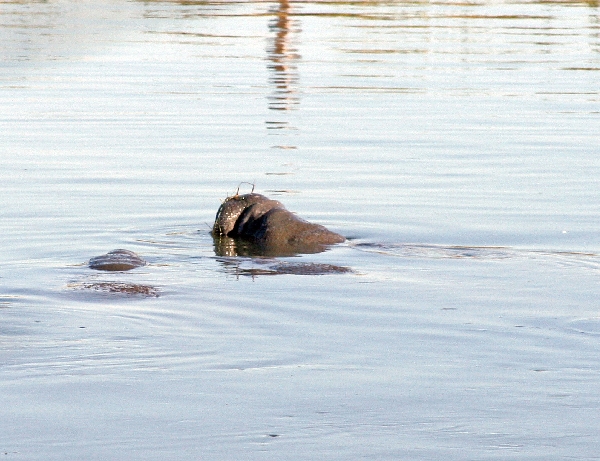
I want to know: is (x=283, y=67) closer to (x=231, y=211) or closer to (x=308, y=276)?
(x=231, y=211)

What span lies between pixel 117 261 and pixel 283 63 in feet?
52.3

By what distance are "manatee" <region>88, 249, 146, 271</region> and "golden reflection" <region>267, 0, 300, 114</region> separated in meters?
7.50

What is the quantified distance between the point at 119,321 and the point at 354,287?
171cm

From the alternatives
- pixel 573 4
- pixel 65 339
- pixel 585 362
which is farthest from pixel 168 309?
pixel 573 4

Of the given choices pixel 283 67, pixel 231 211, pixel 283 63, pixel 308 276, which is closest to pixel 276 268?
pixel 308 276

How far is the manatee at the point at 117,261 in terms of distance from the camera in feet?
26.9

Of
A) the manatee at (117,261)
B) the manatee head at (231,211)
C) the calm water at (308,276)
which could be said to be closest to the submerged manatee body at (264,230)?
the manatee head at (231,211)

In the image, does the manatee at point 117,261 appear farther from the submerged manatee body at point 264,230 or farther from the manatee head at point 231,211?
the manatee head at point 231,211

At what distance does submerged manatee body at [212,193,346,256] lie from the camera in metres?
9.16

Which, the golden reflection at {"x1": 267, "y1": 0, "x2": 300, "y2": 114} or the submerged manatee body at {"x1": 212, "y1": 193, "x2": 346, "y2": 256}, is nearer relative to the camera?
the submerged manatee body at {"x1": 212, "y1": 193, "x2": 346, "y2": 256}

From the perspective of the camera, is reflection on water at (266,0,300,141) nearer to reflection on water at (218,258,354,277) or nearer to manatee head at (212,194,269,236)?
manatee head at (212,194,269,236)

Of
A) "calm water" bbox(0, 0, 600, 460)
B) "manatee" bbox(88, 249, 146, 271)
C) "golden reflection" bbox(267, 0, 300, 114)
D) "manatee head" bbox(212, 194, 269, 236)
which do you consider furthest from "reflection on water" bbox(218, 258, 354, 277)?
"golden reflection" bbox(267, 0, 300, 114)

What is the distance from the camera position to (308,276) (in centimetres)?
805

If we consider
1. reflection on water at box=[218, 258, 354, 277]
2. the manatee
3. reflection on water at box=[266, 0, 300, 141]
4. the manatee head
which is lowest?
reflection on water at box=[218, 258, 354, 277]
